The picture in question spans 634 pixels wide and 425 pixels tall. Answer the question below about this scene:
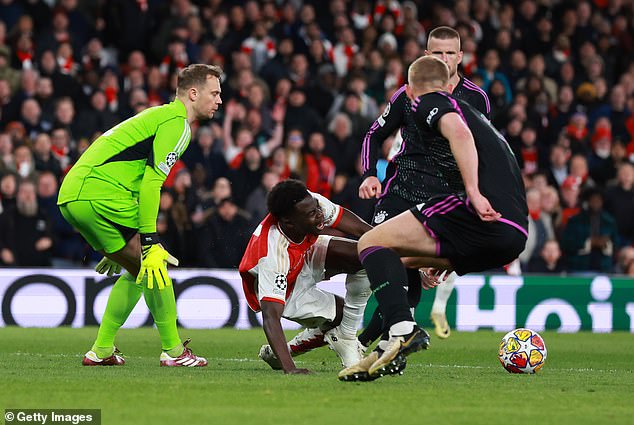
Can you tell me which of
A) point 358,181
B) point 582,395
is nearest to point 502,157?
point 582,395

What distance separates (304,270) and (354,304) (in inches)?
16.2

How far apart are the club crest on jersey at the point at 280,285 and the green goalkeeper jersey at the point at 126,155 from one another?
112 cm

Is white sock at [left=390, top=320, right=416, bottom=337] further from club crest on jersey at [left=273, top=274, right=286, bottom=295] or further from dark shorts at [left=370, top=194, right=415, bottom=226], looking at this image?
dark shorts at [left=370, top=194, right=415, bottom=226]

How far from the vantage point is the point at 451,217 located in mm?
7082

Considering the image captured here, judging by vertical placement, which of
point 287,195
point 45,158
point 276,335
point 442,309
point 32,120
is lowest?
point 442,309

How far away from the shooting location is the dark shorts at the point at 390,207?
29.2 ft

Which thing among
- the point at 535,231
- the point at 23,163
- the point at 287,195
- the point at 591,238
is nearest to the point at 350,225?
the point at 287,195

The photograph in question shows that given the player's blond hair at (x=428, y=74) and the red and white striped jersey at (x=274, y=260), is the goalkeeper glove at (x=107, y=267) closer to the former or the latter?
the red and white striped jersey at (x=274, y=260)

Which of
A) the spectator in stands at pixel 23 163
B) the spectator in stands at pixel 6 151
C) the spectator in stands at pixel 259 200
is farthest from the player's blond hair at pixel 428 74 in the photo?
the spectator in stands at pixel 6 151

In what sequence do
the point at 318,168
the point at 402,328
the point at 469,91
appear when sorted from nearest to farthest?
the point at 402,328 < the point at 469,91 < the point at 318,168

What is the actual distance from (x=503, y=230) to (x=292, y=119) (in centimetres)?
995

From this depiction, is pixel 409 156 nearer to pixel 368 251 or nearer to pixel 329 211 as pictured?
pixel 329 211

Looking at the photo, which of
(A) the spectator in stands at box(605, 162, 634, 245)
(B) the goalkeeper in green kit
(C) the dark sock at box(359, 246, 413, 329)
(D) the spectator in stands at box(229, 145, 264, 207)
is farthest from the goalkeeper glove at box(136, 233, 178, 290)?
(A) the spectator in stands at box(605, 162, 634, 245)

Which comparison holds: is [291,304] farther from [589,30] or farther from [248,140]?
[589,30]
